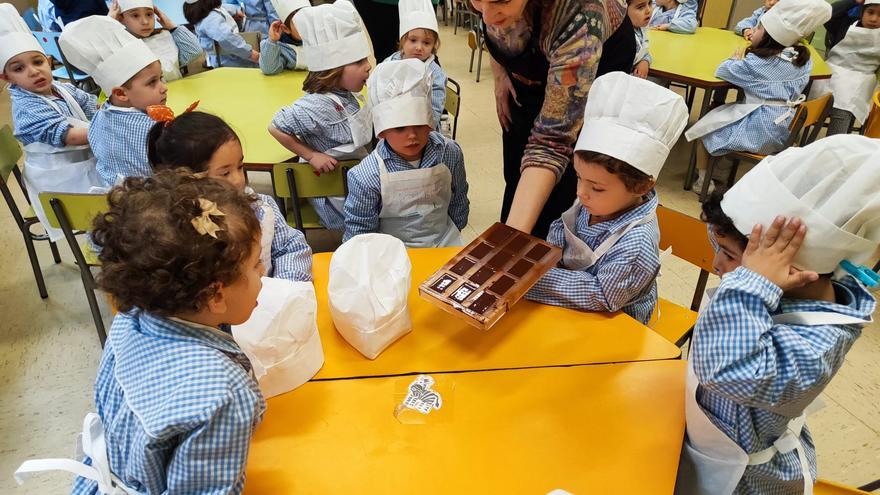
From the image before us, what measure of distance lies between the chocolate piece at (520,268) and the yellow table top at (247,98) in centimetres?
137

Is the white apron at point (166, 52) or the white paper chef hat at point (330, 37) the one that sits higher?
the white paper chef hat at point (330, 37)

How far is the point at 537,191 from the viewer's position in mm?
1611

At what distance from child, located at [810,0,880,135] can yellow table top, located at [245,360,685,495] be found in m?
3.70

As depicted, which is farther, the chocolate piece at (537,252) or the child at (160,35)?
the child at (160,35)

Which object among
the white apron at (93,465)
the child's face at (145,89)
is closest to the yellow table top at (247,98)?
the child's face at (145,89)

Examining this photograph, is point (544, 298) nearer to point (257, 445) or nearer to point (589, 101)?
point (589, 101)

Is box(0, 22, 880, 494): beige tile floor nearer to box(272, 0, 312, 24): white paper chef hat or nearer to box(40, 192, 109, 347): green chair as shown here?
box(40, 192, 109, 347): green chair

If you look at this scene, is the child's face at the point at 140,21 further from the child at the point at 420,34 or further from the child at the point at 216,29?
the child at the point at 420,34

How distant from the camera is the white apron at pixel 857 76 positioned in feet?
12.6

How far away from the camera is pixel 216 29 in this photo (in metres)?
4.05

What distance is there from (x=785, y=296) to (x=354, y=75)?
85.8 inches

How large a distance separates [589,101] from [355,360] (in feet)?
3.12

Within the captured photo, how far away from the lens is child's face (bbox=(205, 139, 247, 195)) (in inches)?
68.0

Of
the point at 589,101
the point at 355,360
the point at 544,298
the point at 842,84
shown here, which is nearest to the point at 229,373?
the point at 355,360
